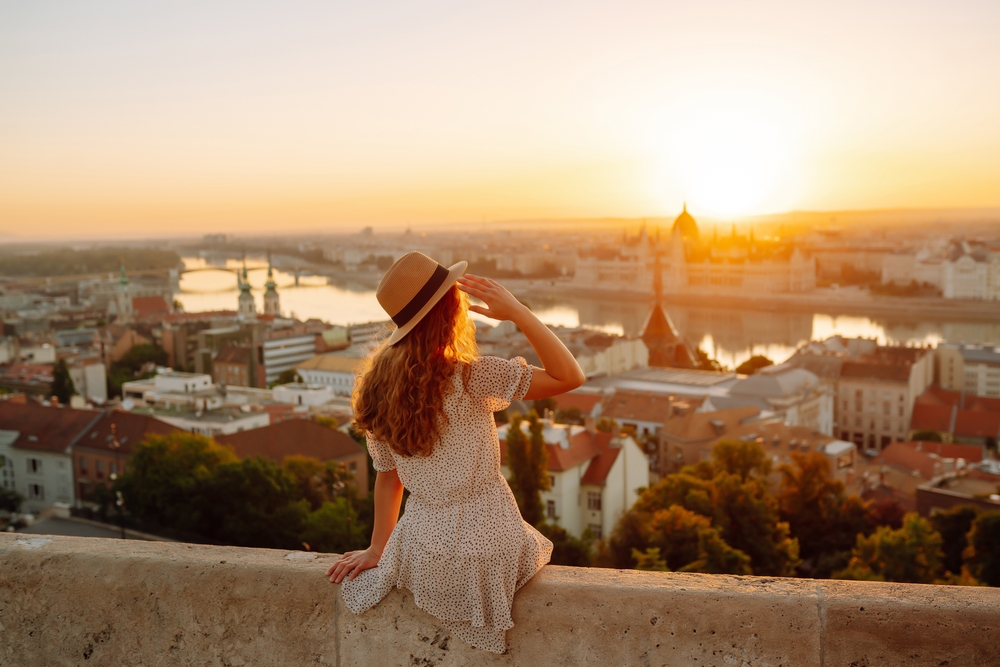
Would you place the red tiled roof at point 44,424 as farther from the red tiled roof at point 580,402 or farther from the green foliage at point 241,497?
the red tiled roof at point 580,402

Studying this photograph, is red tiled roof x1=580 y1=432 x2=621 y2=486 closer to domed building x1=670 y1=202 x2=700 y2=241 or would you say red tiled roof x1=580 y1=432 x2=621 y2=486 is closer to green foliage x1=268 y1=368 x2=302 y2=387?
green foliage x1=268 y1=368 x2=302 y2=387

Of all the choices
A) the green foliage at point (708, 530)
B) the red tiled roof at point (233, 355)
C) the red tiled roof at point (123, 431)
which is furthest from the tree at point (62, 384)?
the green foliage at point (708, 530)

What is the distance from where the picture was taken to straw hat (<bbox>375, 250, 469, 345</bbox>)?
73 centimetres

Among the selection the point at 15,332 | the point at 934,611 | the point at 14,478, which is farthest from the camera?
the point at 15,332

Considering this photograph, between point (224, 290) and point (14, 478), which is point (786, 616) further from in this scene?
point (224, 290)

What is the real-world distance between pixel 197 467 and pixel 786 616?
7301mm

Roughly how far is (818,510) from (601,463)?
66.7 inches

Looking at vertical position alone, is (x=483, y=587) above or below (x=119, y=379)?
above

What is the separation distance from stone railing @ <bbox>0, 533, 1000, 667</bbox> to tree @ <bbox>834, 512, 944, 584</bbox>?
5.03 metres

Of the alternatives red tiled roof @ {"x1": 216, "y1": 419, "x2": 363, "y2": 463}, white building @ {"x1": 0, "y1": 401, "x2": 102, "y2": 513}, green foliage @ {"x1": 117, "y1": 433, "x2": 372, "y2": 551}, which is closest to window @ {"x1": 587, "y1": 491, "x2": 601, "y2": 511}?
green foliage @ {"x1": 117, "y1": 433, "x2": 372, "y2": 551}

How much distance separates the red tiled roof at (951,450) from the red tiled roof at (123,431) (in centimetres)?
754

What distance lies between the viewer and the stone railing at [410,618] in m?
0.70

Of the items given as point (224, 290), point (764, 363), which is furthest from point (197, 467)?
point (224, 290)

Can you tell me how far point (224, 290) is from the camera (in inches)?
1430
